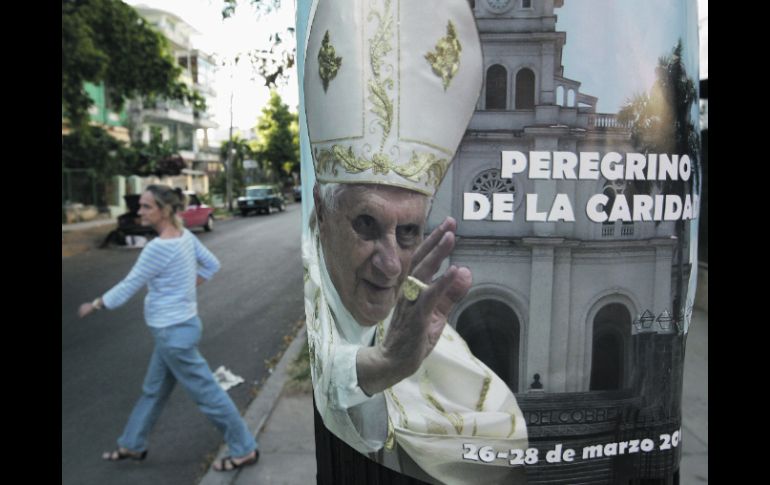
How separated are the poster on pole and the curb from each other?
9.22ft

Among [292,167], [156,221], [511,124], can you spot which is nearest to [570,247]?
[511,124]

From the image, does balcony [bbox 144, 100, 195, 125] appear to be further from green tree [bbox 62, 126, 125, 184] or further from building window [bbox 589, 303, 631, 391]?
building window [bbox 589, 303, 631, 391]

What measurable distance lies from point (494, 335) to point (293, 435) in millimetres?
3734

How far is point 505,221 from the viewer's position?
6.02ft

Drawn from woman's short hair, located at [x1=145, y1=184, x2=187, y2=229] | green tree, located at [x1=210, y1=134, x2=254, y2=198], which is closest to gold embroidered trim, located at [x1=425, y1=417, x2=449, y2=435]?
woman's short hair, located at [x1=145, y1=184, x2=187, y2=229]

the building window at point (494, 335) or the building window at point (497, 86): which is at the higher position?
the building window at point (497, 86)

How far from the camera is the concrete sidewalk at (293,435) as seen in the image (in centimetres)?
451

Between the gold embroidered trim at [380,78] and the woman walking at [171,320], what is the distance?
2.85 metres

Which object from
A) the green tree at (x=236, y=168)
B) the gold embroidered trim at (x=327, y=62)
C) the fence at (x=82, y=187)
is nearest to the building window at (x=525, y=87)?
the gold embroidered trim at (x=327, y=62)

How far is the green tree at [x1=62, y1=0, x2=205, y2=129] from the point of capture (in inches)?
428

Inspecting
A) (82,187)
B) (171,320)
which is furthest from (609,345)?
(82,187)

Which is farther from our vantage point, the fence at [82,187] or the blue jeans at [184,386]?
the fence at [82,187]

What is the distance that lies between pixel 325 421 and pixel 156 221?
255cm

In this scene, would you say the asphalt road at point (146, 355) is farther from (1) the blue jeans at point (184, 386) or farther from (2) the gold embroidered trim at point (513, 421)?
(2) the gold embroidered trim at point (513, 421)
